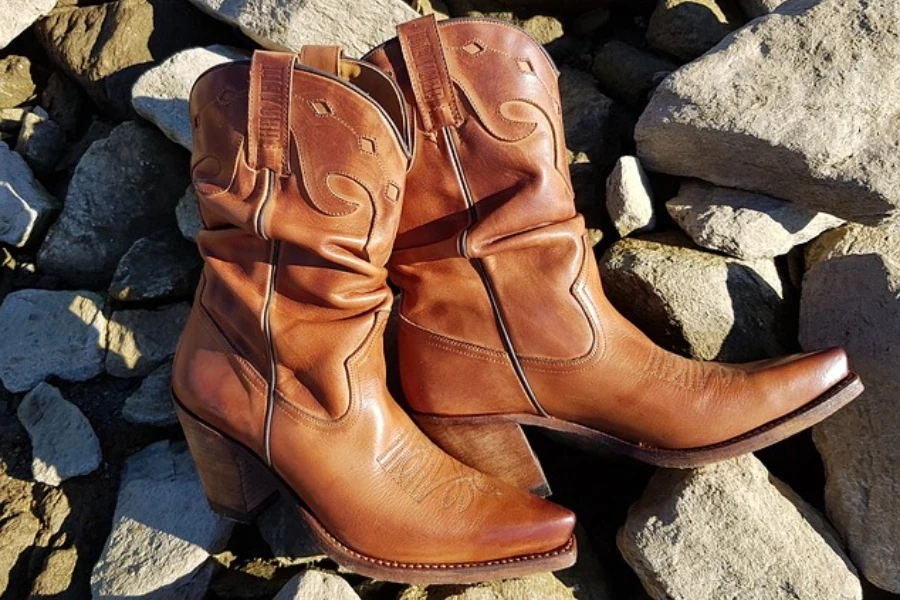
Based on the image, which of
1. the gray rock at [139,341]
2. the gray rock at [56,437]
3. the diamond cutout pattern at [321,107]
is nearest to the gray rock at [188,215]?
the gray rock at [139,341]

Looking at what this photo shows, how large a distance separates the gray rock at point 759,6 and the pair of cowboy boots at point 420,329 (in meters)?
1.01

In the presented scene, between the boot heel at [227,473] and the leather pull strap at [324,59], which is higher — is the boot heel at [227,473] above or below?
below

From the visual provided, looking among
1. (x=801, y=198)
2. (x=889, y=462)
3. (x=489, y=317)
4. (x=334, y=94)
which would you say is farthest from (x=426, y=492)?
(x=801, y=198)

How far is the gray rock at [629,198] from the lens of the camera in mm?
2354

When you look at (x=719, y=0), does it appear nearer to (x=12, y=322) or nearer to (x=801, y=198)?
(x=801, y=198)

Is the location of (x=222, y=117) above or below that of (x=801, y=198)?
above

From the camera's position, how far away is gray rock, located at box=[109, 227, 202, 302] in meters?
2.48

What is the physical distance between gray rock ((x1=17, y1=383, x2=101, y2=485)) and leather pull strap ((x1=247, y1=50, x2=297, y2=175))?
3.92 ft

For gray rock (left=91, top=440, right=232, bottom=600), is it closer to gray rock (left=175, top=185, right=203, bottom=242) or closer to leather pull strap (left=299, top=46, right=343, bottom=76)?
gray rock (left=175, top=185, right=203, bottom=242)

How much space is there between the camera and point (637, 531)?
2.12 m

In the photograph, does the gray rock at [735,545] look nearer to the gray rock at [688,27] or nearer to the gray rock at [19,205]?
the gray rock at [688,27]

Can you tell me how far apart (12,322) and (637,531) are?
1997 mm

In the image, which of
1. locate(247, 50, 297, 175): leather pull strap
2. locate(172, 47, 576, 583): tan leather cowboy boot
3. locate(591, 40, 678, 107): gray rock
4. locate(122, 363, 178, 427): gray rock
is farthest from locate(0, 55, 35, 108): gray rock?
locate(591, 40, 678, 107): gray rock

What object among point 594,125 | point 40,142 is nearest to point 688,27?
point 594,125
